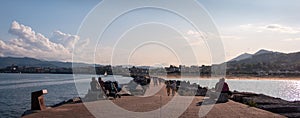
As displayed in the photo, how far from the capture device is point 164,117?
51.0 ft

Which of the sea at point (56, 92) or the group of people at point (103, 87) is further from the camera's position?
the sea at point (56, 92)

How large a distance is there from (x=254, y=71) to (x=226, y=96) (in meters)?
164

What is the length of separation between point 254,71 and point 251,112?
170 meters

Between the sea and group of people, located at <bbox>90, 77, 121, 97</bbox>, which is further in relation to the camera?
the sea

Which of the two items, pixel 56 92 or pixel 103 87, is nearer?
pixel 103 87

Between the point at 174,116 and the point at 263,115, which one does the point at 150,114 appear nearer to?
the point at 174,116

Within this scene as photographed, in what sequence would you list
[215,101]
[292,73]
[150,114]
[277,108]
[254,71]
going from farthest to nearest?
[254,71] → [292,73] → [215,101] → [277,108] → [150,114]

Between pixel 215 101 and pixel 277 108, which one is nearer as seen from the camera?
pixel 277 108

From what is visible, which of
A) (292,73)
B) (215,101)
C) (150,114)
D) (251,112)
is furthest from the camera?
(292,73)

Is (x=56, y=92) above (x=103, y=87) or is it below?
below

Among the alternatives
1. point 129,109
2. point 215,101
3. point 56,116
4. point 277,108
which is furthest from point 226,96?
point 56,116

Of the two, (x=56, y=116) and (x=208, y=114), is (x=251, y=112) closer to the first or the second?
(x=208, y=114)

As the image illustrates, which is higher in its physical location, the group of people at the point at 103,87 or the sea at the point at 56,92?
the group of people at the point at 103,87

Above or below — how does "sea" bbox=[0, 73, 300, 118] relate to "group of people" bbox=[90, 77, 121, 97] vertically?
below
